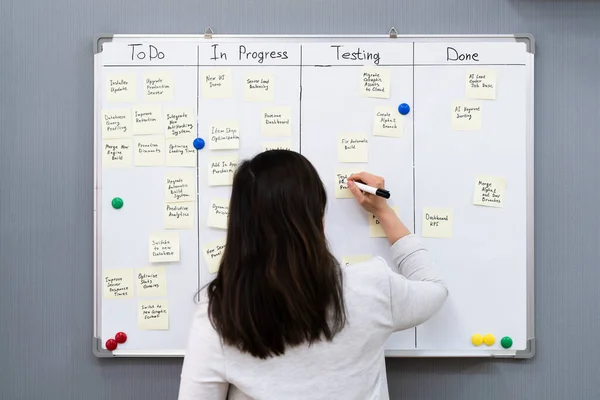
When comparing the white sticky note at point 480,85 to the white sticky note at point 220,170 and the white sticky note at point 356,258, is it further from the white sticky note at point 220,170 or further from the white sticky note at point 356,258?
the white sticky note at point 220,170

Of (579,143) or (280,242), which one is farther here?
(579,143)

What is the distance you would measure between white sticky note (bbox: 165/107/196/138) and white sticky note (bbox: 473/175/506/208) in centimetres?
80

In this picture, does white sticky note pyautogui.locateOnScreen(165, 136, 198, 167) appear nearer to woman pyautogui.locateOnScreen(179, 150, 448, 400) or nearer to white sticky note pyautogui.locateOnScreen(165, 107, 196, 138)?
white sticky note pyautogui.locateOnScreen(165, 107, 196, 138)

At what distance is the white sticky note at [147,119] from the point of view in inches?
54.5

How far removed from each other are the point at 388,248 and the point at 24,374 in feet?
3.60

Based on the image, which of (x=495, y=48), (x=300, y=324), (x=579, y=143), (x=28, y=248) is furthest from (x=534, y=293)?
(x=28, y=248)

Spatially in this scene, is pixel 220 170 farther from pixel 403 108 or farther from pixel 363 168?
pixel 403 108

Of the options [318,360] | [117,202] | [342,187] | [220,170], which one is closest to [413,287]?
[318,360]

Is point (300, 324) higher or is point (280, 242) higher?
point (280, 242)

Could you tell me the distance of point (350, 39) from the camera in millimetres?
1396

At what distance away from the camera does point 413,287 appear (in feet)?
3.56

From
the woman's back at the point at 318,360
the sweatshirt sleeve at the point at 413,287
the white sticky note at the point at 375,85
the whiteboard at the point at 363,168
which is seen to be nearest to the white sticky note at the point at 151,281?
the whiteboard at the point at 363,168

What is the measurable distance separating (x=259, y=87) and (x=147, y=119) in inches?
12.7

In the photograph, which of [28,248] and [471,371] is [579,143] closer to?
[471,371]
